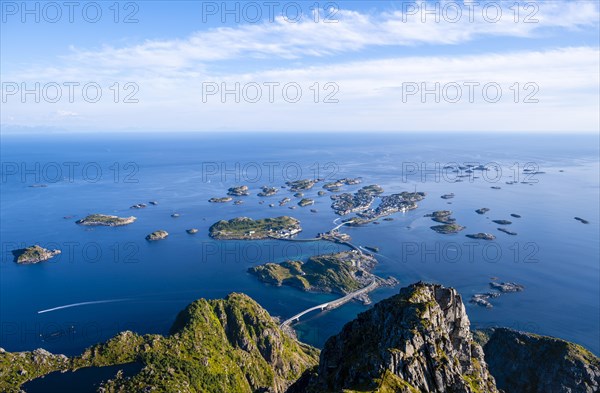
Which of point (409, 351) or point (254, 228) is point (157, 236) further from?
point (409, 351)

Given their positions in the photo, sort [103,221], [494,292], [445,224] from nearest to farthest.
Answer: [494,292] → [445,224] → [103,221]

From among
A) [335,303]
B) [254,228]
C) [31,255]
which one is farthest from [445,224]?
[31,255]

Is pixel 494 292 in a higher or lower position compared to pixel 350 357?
lower

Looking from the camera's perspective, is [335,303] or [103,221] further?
[103,221]

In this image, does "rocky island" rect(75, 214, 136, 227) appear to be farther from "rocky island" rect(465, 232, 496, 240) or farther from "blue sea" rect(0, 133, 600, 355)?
"rocky island" rect(465, 232, 496, 240)

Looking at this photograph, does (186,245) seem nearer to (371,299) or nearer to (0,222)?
(371,299)

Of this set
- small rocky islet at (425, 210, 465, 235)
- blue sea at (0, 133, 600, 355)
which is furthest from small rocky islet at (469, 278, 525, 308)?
small rocky islet at (425, 210, 465, 235)
